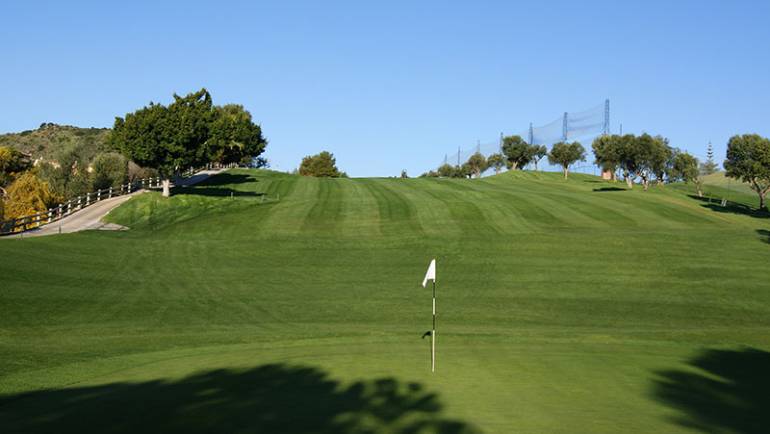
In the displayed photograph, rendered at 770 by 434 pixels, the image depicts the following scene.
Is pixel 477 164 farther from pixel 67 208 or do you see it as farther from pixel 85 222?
pixel 85 222

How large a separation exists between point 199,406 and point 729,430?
9.91 metres

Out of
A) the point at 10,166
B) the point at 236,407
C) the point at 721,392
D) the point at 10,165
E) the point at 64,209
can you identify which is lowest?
the point at 721,392

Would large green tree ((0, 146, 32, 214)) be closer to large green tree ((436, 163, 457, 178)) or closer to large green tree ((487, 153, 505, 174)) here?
large green tree ((487, 153, 505, 174))

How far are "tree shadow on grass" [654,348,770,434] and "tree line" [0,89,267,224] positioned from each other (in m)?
54.8

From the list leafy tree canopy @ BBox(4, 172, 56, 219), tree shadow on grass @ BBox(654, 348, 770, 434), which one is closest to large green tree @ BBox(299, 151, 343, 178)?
leafy tree canopy @ BBox(4, 172, 56, 219)

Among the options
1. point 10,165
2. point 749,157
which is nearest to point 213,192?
point 10,165

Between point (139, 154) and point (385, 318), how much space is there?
4241 cm

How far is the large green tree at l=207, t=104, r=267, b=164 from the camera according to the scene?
71.1m

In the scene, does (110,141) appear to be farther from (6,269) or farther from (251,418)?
(251,418)

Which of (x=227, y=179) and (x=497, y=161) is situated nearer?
(x=227, y=179)

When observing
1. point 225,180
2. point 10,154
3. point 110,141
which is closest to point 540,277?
point 110,141

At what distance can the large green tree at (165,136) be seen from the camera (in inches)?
2584

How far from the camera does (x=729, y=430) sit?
12531mm

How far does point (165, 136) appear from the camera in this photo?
65688 millimetres
